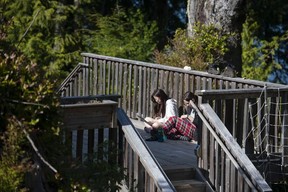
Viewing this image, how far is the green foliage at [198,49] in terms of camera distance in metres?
16.5

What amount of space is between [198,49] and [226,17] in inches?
56.3

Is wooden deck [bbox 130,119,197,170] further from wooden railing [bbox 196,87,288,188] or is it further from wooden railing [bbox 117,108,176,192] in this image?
wooden railing [bbox 117,108,176,192]

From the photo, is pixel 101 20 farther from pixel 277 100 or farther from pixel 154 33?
pixel 277 100

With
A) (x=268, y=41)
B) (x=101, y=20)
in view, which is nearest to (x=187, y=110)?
(x=101, y=20)

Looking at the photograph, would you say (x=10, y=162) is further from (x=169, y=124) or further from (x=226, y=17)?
(x=226, y=17)

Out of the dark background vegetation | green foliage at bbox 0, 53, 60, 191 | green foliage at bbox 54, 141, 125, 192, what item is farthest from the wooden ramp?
green foliage at bbox 0, 53, 60, 191

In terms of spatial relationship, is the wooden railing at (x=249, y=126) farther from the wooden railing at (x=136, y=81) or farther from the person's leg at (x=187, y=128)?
the person's leg at (x=187, y=128)

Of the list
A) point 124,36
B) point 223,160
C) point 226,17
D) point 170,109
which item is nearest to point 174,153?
point 170,109

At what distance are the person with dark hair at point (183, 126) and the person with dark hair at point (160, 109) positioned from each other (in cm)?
12

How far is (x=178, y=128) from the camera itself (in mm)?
13547

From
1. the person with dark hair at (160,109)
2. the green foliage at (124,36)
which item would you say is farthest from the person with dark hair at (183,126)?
the green foliage at (124,36)

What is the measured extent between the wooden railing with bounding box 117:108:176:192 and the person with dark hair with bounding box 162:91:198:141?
2713 millimetres

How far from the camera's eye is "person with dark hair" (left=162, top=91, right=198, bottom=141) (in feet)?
44.1

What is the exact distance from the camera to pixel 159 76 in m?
14.9
